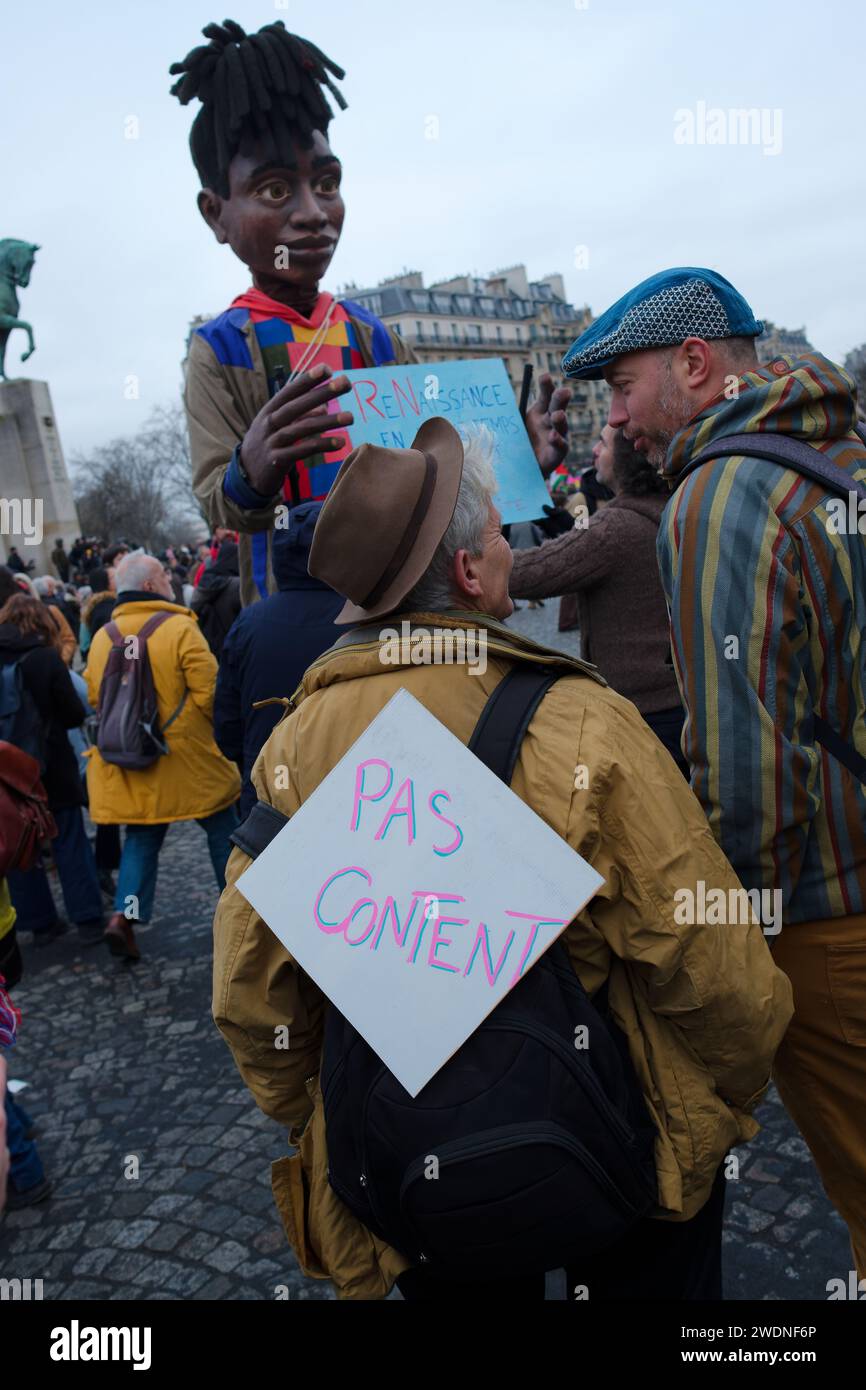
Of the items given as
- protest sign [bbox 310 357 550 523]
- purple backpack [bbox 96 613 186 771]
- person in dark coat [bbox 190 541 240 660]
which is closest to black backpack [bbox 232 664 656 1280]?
protest sign [bbox 310 357 550 523]

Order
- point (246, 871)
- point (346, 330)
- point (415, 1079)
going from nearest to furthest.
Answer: point (415, 1079)
point (246, 871)
point (346, 330)

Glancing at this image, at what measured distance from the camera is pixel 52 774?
20.2ft

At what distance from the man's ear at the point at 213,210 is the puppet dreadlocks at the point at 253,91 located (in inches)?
1.6

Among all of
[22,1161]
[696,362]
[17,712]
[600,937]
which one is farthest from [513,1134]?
[17,712]

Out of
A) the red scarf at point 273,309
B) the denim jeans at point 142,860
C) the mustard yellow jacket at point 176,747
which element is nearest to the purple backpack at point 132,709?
the mustard yellow jacket at point 176,747

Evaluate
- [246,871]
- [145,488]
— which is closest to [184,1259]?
[246,871]

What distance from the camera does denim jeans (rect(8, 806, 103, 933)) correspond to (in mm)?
6113

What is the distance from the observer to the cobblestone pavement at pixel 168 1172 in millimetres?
2918

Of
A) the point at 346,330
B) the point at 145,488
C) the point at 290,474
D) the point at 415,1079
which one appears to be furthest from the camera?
the point at 145,488

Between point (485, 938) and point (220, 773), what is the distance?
421 centimetres

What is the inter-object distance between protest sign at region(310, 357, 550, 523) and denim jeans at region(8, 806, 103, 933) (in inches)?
149
